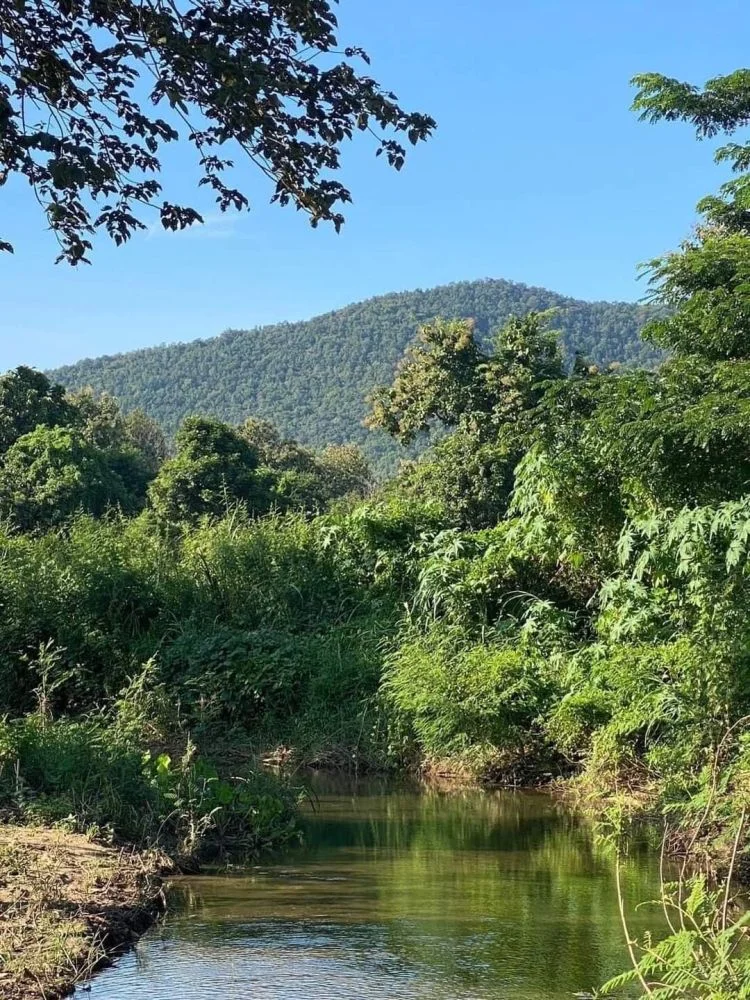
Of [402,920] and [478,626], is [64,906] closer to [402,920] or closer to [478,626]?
[402,920]

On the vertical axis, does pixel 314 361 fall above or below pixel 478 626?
above

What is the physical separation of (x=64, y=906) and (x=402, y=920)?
1995mm

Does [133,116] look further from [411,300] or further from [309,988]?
[411,300]

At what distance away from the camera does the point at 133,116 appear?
5.71m

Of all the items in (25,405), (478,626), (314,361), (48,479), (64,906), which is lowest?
(64,906)

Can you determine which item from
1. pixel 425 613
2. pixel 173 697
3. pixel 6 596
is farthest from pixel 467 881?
pixel 6 596

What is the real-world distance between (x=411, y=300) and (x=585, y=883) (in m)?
117

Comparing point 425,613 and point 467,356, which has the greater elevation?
point 467,356

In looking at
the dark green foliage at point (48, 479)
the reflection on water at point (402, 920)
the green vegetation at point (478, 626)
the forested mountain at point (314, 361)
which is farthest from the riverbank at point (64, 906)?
the forested mountain at point (314, 361)

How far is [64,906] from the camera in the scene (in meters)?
6.64

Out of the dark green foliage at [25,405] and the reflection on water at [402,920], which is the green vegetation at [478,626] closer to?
the reflection on water at [402,920]

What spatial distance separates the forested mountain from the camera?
102062 mm

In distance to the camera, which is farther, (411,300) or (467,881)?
(411,300)

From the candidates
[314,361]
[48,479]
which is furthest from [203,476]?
[314,361]
